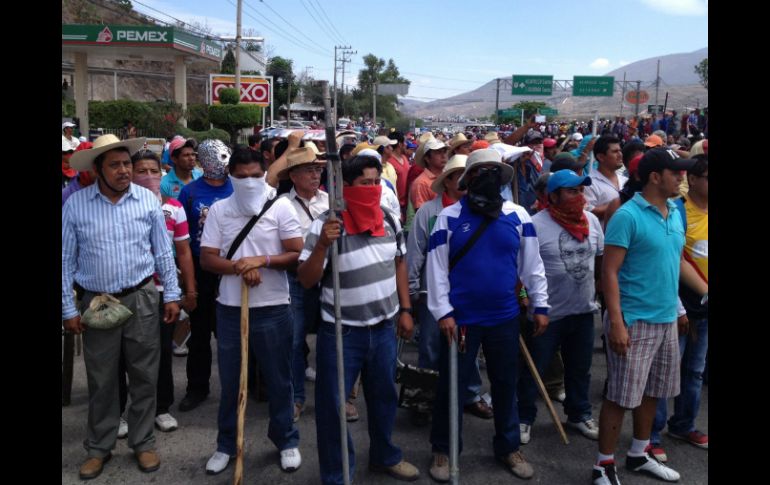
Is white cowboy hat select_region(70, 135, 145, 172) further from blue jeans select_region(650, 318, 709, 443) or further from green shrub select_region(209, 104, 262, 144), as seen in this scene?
green shrub select_region(209, 104, 262, 144)

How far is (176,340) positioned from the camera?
211 inches

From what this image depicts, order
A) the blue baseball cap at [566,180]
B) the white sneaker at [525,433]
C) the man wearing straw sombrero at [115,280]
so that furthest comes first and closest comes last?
the white sneaker at [525,433]
the blue baseball cap at [566,180]
the man wearing straw sombrero at [115,280]

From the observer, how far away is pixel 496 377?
12.6ft

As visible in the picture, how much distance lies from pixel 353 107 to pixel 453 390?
9255 cm

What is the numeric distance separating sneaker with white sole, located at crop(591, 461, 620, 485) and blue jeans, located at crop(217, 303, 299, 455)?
6.32 ft

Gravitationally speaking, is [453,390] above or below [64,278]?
below

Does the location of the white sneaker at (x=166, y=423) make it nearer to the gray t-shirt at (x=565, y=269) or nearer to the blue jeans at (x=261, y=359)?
the blue jeans at (x=261, y=359)

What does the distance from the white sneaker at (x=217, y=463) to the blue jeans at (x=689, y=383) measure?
2811 millimetres

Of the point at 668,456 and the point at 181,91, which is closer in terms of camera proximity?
the point at 668,456

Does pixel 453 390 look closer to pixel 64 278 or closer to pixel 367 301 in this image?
pixel 367 301

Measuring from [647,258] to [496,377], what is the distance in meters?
1.12

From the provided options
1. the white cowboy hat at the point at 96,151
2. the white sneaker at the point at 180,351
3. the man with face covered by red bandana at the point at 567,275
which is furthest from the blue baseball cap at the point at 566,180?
the white sneaker at the point at 180,351

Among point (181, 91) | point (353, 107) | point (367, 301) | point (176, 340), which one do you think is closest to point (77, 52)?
point (181, 91)

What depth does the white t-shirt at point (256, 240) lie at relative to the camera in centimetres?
384
